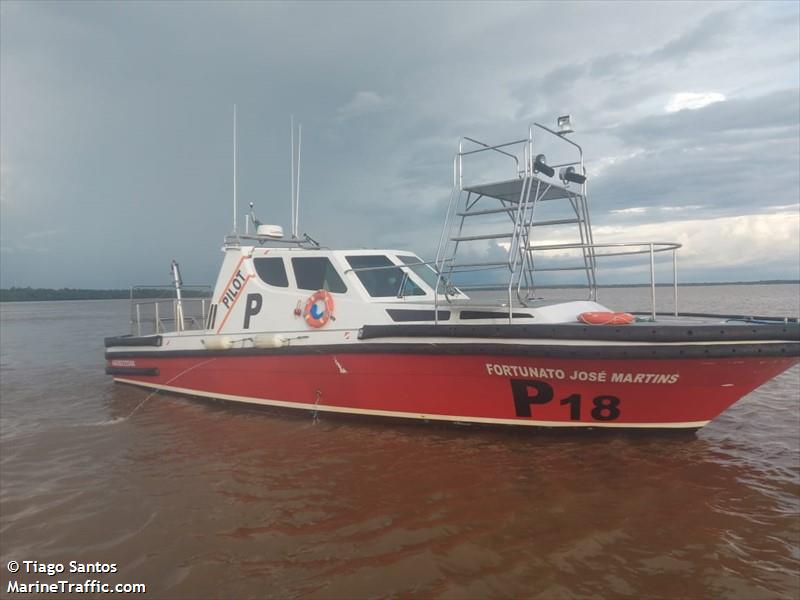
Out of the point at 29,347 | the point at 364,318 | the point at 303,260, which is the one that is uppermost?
the point at 303,260

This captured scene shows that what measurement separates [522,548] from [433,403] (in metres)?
2.25

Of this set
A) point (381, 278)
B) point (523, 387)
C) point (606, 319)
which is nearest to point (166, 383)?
point (381, 278)

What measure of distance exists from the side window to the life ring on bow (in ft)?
0.55

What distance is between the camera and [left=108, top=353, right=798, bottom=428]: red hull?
4586 mm

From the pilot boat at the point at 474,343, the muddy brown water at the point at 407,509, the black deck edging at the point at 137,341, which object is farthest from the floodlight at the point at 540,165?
the black deck edging at the point at 137,341

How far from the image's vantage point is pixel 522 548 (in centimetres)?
329

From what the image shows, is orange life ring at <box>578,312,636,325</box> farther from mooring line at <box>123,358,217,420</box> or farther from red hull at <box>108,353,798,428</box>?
mooring line at <box>123,358,217,420</box>

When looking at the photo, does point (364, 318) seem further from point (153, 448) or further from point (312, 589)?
point (312, 589)

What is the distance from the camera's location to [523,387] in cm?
498

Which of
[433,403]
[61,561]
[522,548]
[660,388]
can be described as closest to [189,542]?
[61,561]

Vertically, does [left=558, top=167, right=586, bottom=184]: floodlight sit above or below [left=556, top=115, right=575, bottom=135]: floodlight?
below

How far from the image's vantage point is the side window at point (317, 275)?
6.31 metres

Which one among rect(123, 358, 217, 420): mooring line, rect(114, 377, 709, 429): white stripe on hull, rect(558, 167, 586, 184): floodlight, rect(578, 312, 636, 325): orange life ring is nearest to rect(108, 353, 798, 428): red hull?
rect(114, 377, 709, 429): white stripe on hull

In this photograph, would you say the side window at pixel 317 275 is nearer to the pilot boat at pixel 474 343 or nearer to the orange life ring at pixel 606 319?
the pilot boat at pixel 474 343
